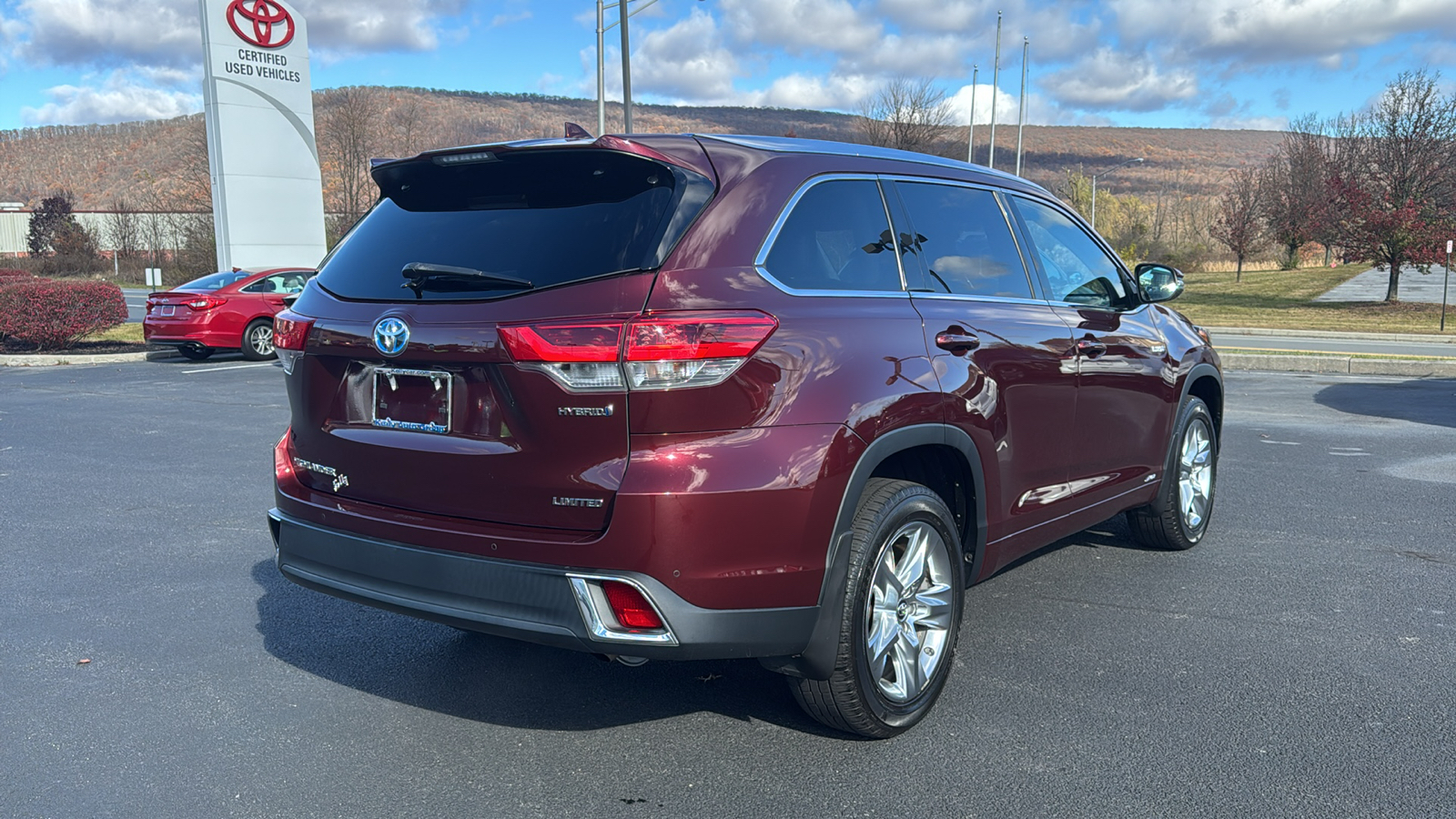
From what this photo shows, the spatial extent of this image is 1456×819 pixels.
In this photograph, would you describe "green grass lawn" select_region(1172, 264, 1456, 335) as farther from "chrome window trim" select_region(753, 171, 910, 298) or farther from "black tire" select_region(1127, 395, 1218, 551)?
"chrome window trim" select_region(753, 171, 910, 298)

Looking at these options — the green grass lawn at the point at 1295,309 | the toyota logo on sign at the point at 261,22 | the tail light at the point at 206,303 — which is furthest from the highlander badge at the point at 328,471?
the green grass lawn at the point at 1295,309

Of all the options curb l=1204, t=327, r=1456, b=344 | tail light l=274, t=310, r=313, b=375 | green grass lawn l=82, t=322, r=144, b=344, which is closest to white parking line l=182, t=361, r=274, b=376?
green grass lawn l=82, t=322, r=144, b=344

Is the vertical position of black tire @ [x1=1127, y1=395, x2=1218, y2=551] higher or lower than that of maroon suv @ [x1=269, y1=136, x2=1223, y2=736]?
lower

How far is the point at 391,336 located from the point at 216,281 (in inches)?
620

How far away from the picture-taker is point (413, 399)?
126 inches

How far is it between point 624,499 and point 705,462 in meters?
0.23

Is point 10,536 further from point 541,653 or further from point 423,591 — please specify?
point 423,591

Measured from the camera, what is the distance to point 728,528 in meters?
Result: 2.93

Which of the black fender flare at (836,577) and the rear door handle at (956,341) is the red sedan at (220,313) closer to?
the rear door handle at (956,341)

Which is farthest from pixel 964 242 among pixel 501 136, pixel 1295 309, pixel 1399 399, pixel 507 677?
pixel 501 136

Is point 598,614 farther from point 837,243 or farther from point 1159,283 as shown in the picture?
point 1159,283

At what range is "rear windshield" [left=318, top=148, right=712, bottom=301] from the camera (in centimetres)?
304

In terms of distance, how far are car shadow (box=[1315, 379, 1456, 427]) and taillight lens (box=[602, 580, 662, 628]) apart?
33.0 ft

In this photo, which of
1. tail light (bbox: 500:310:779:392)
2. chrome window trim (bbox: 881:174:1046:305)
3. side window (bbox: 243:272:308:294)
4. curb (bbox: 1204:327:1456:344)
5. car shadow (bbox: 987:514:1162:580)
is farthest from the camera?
curb (bbox: 1204:327:1456:344)
